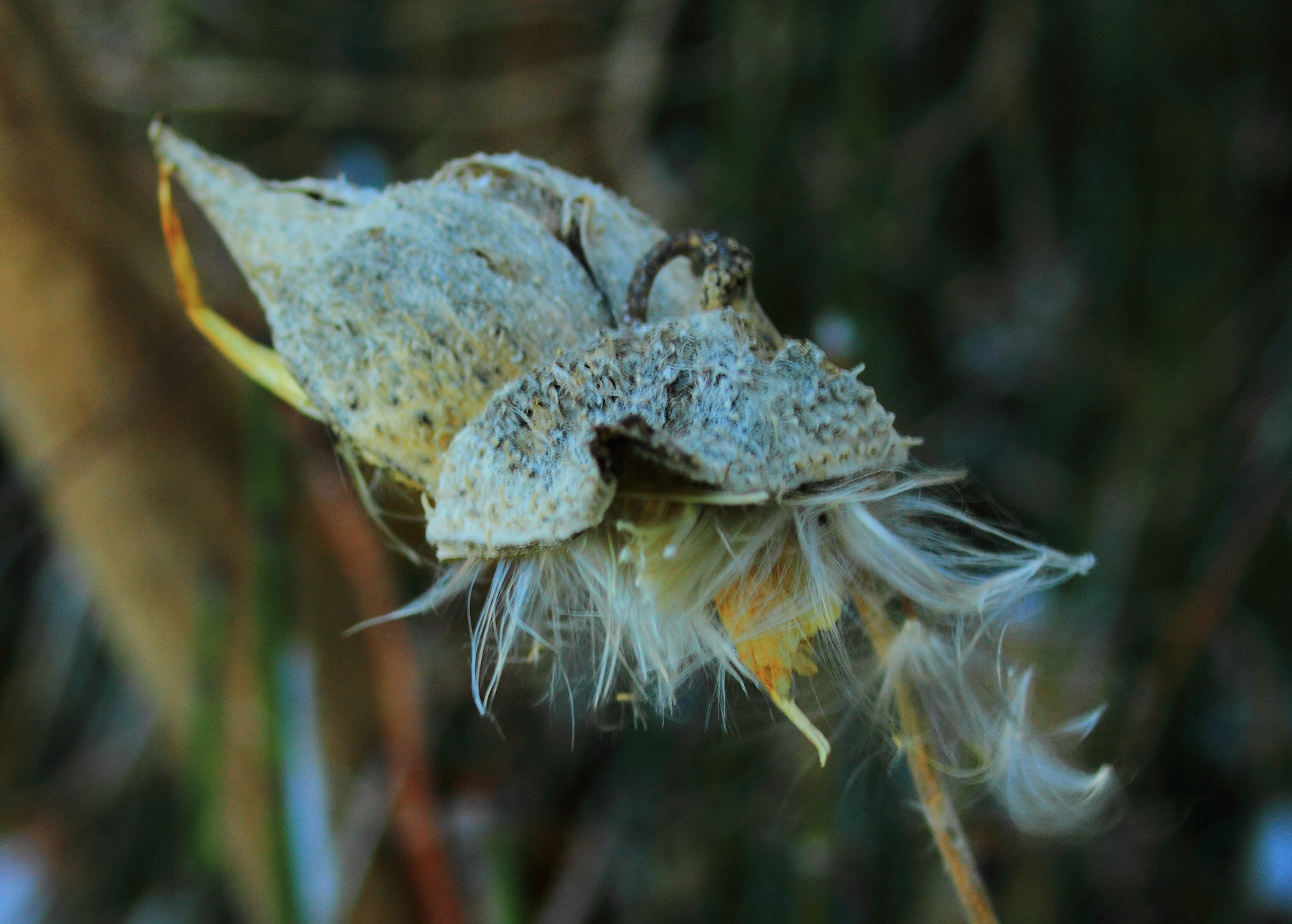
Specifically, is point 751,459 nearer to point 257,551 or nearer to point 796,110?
point 257,551

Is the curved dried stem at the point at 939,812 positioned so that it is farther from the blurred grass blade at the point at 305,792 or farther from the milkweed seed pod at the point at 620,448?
the blurred grass blade at the point at 305,792

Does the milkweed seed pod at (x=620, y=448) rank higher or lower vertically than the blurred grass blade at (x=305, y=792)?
higher

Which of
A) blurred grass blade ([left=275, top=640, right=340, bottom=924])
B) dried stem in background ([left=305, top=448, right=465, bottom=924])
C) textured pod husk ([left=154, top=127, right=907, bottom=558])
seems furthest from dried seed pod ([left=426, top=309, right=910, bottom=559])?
blurred grass blade ([left=275, top=640, right=340, bottom=924])

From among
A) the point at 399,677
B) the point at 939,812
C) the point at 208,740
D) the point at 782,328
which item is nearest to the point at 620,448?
the point at 939,812

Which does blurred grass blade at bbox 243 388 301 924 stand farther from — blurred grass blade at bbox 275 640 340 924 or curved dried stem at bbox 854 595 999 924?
curved dried stem at bbox 854 595 999 924

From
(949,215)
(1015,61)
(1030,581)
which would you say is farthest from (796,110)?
(1030,581)

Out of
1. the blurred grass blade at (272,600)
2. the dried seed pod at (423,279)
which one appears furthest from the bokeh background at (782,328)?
the dried seed pod at (423,279)
